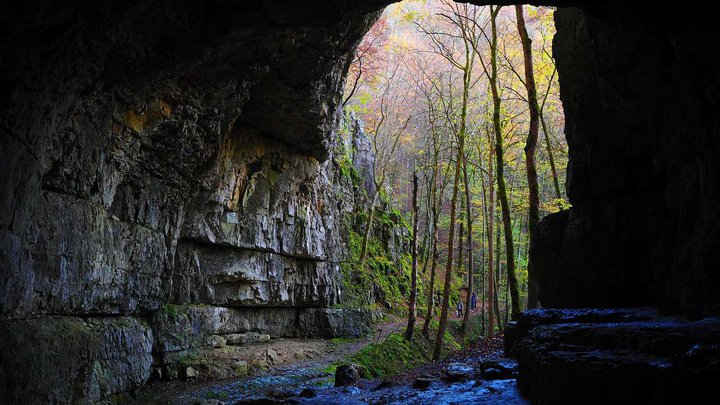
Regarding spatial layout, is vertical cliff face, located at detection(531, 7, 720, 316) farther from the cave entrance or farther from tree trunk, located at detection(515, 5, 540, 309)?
the cave entrance

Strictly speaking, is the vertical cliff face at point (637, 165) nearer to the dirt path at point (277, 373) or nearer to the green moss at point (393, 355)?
the dirt path at point (277, 373)

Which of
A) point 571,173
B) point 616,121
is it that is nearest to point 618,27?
point 616,121

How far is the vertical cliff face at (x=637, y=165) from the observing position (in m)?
5.69

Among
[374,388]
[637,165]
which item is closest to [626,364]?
[637,165]

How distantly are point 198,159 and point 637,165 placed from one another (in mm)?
10518

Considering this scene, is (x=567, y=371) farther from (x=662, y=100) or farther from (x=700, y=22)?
(x=662, y=100)

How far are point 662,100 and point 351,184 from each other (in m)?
22.6

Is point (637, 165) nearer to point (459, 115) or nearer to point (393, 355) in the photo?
point (393, 355)

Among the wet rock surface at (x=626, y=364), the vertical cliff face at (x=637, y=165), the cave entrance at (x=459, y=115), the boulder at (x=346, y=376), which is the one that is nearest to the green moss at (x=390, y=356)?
the cave entrance at (x=459, y=115)

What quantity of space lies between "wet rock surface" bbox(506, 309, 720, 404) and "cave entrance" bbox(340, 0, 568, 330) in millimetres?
9984

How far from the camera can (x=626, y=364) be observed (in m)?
3.99

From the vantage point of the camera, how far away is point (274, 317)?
1873 cm

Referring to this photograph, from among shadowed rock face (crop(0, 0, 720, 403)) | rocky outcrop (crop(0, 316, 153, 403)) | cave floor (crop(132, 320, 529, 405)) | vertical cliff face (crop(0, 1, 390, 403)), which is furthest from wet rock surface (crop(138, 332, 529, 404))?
shadowed rock face (crop(0, 0, 720, 403))

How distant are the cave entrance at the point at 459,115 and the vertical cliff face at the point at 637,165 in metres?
5.05
